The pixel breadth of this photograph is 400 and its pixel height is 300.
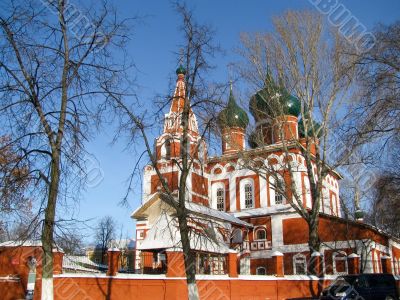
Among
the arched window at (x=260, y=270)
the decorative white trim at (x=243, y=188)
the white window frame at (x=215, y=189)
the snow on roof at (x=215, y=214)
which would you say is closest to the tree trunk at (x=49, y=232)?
the snow on roof at (x=215, y=214)

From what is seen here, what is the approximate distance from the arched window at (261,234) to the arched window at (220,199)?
4.10 meters

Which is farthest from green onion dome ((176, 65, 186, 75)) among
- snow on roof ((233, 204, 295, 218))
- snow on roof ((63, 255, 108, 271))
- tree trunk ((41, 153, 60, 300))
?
snow on roof ((233, 204, 295, 218))

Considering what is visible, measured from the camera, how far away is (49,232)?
32.4ft

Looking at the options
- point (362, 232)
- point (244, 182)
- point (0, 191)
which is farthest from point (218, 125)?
point (244, 182)

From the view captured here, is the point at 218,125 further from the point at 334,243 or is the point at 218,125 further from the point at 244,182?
the point at 244,182

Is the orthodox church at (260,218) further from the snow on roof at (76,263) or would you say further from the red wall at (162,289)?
the snow on roof at (76,263)

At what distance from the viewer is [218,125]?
14.0 m

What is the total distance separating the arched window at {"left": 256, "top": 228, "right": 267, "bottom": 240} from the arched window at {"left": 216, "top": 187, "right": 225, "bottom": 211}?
161 inches

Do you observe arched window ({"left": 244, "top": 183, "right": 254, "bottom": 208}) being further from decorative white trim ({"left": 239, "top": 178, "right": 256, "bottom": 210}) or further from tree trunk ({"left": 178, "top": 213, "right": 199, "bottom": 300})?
tree trunk ({"left": 178, "top": 213, "right": 199, "bottom": 300})

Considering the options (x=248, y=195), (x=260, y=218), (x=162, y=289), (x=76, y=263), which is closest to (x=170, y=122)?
(x=162, y=289)

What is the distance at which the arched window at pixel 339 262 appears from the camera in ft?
89.2

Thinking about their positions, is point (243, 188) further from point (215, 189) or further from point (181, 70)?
point (181, 70)

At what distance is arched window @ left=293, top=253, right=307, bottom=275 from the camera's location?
28756mm

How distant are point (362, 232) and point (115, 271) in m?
16.7
